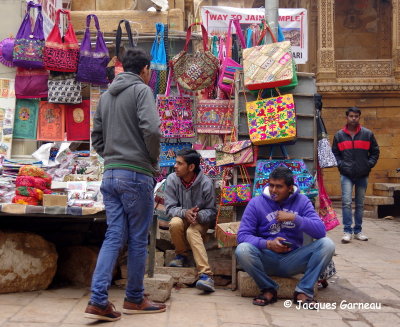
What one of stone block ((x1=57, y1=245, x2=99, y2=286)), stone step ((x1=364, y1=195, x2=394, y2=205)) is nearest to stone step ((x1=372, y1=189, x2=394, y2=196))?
stone step ((x1=364, y1=195, x2=394, y2=205))

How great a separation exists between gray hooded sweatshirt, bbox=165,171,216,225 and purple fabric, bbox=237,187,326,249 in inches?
26.7

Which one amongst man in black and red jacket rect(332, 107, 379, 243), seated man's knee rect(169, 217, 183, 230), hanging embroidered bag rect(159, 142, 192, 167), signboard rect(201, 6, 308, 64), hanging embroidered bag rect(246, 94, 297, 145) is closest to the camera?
hanging embroidered bag rect(246, 94, 297, 145)

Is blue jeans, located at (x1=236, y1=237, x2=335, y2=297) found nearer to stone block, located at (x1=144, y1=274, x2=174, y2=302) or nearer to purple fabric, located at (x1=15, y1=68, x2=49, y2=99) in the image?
stone block, located at (x1=144, y1=274, x2=174, y2=302)

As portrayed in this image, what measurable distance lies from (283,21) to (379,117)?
786 cm

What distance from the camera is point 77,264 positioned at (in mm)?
5152

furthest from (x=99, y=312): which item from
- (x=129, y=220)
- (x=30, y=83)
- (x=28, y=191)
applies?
(x=30, y=83)

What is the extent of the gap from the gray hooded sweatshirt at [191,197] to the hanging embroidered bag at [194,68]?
1216mm

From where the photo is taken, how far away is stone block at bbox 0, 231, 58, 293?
4.64 meters

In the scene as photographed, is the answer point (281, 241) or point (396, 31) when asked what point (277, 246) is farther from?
point (396, 31)

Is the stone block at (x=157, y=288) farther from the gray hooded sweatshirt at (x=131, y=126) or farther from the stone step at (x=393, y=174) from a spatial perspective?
the stone step at (x=393, y=174)

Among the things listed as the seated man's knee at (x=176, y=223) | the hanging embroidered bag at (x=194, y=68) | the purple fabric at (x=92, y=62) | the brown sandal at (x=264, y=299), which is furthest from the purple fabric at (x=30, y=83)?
the brown sandal at (x=264, y=299)

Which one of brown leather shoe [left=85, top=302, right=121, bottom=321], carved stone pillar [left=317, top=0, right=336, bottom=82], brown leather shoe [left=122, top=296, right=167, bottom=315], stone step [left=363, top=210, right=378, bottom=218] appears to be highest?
carved stone pillar [left=317, top=0, right=336, bottom=82]

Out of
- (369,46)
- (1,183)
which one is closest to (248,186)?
(1,183)

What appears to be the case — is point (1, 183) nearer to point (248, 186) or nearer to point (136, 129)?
point (136, 129)
